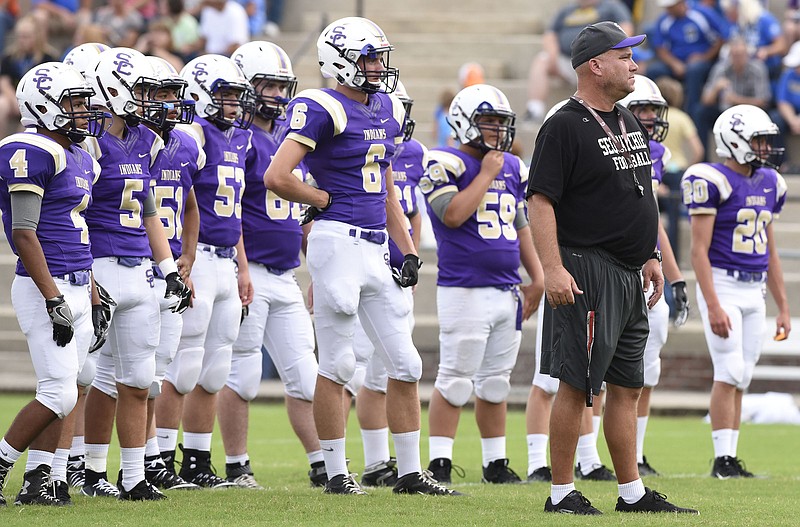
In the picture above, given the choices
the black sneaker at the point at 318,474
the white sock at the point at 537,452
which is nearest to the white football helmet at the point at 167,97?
the black sneaker at the point at 318,474

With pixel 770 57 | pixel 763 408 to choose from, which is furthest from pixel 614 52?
pixel 770 57

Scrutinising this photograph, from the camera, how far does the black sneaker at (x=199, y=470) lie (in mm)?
7914

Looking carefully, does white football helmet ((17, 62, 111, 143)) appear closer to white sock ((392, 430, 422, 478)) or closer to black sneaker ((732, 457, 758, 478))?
white sock ((392, 430, 422, 478))

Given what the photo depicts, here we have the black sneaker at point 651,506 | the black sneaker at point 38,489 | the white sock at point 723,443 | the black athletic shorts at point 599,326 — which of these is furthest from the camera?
the white sock at point 723,443

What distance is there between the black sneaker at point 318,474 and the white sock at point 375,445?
0.81 ft

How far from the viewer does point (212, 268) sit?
25.7 feet

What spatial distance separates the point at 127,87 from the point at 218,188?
98 cm

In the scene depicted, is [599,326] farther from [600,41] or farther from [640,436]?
[640,436]

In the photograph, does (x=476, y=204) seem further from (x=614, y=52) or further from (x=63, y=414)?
(x=63, y=414)

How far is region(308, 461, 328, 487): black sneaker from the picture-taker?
8.09 metres

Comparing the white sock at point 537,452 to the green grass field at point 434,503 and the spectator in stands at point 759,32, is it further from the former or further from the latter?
the spectator in stands at point 759,32

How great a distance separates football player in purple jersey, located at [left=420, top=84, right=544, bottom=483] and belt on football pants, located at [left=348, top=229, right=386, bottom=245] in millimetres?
1048

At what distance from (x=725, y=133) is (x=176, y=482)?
3.90m

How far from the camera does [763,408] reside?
1237 centimetres
